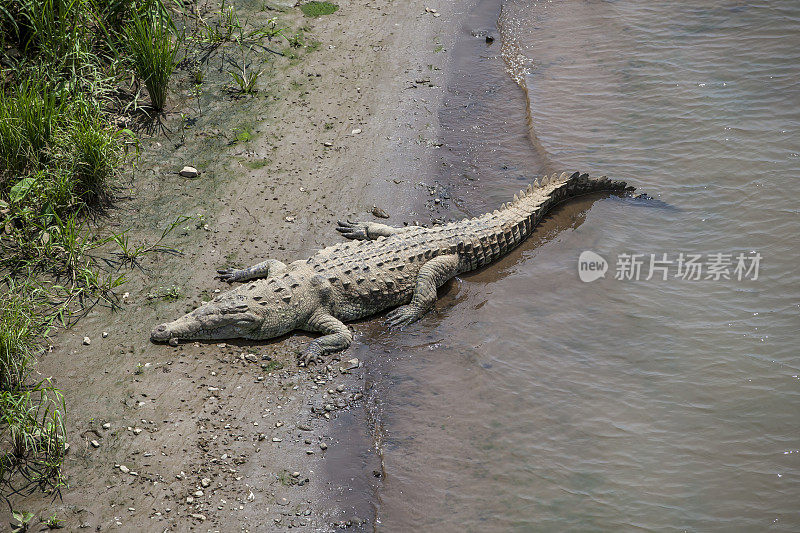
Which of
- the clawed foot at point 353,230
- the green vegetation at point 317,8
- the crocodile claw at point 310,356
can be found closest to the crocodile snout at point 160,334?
the crocodile claw at point 310,356

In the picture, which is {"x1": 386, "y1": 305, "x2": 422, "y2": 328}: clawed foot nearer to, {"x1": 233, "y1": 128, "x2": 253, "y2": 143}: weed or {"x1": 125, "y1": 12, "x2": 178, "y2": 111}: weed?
{"x1": 233, "y1": 128, "x2": 253, "y2": 143}: weed

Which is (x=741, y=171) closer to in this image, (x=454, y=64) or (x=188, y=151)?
(x=454, y=64)

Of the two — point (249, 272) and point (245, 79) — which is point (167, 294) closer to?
point (249, 272)

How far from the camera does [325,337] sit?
591 cm

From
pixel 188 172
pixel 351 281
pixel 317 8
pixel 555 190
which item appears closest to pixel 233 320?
pixel 351 281

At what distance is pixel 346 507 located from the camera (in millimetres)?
4637

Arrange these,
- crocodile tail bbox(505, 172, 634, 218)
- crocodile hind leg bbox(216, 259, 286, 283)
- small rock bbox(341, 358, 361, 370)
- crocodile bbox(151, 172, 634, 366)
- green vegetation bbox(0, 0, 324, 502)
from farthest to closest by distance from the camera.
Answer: crocodile tail bbox(505, 172, 634, 218) → crocodile hind leg bbox(216, 259, 286, 283) → crocodile bbox(151, 172, 634, 366) → small rock bbox(341, 358, 361, 370) → green vegetation bbox(0, 0, 324, 502)

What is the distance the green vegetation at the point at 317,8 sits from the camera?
32.4 feet

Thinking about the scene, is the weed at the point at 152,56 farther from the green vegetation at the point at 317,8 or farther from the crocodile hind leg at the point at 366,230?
the crocodile hind leg at the point at 366,230

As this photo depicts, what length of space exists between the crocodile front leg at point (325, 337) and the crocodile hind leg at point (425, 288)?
1.63 feet

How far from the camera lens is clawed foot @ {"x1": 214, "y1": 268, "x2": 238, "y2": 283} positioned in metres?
6.45

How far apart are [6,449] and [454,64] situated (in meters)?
7.27

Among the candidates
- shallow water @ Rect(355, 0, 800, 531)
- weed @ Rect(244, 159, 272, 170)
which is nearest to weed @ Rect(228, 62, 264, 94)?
weed @ Rect(244, 159, 272, 170)

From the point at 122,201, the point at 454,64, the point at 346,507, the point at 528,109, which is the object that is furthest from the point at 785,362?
the point at 122,201
